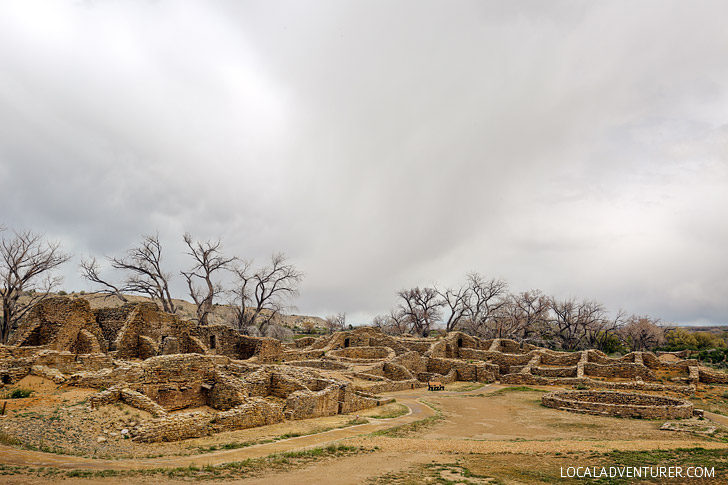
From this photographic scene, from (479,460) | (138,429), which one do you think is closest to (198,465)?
(138,429)

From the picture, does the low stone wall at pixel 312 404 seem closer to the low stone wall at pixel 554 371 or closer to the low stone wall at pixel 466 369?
the low stone wall at pixel 466 369

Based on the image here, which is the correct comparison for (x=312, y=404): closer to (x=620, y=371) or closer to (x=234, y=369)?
(x=234, y=369)

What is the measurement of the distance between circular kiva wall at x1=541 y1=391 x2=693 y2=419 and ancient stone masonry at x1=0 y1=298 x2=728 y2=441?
0.37 feet

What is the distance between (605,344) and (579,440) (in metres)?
61.1

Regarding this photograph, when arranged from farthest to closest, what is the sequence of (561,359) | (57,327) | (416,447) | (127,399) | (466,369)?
(561,359)
(466,369)
(57,327)
(127,399)
(416,447)

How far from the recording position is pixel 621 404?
20344 mm

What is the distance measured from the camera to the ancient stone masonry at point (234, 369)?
15.1 m

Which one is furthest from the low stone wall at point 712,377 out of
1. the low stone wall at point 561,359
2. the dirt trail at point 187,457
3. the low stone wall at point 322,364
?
the dirt trail at point 187,457

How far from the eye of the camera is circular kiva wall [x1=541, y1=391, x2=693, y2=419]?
59.9 feet

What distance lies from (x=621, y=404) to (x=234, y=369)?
65.9ft

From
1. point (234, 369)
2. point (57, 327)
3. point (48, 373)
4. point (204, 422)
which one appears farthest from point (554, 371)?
point (57, 327)

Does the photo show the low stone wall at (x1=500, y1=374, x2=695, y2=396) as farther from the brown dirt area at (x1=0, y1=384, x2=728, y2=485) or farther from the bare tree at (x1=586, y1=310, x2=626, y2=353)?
the bare tree at (x1=586, y1=310, x2=626, y2=353)

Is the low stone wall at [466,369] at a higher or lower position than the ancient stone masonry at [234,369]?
lower

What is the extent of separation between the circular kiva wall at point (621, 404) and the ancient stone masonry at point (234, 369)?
0.37 ft
